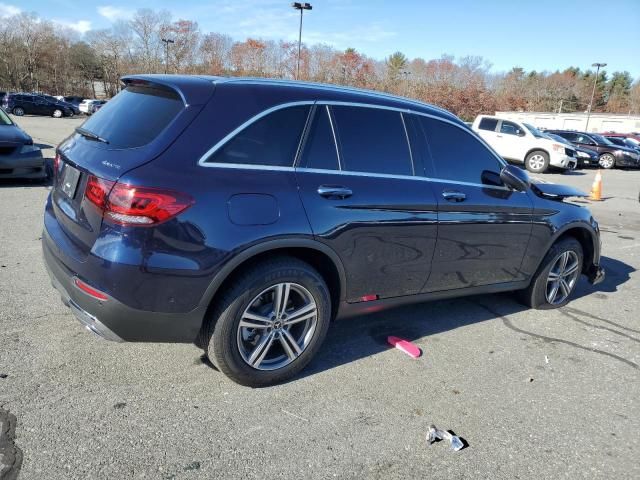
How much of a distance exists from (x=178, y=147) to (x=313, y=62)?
72.7m

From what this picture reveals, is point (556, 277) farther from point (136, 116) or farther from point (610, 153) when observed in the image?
point (610, 153)

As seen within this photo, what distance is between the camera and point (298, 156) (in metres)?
3.18

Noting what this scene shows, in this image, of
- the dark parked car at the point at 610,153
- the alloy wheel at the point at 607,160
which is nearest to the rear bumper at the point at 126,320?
the dark parked car at the point at 610,153

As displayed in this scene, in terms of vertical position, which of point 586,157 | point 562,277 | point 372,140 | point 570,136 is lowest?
point 562,277

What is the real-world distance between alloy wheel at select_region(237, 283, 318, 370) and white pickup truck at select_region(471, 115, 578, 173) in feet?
58.7

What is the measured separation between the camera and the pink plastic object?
3.86 metres

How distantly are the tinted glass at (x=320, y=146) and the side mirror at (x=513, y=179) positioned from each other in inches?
67.6

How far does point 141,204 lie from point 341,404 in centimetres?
167

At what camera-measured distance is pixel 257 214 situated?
2.92 meters

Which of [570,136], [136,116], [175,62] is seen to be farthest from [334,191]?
[175,62]

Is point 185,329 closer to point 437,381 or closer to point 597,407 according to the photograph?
point 437,381

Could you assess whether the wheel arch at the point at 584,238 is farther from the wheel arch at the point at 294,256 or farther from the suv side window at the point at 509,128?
the suv side window at the point at 509,128

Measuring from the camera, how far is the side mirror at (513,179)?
14.0ft

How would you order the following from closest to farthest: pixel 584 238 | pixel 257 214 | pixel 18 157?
pixel 257 214 → pixel 584 238 → pixel 18 157
